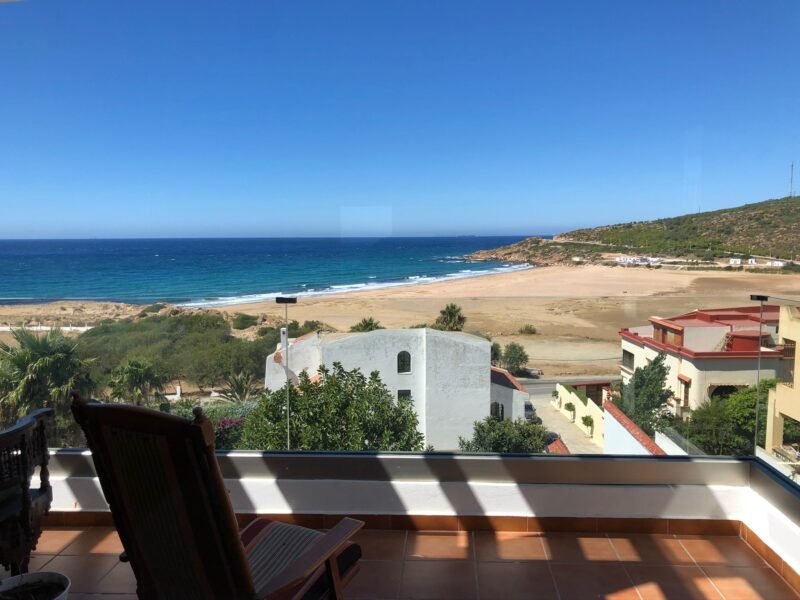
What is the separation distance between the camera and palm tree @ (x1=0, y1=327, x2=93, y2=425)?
2441mm

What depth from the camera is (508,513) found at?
7.82 feet

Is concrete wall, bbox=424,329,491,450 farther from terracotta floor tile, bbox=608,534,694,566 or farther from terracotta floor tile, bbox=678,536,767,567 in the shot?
terracotta floor tile, bbox=678,536,767,567

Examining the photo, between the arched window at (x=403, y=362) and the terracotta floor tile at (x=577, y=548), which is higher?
the arched window at (x=403, y=362)

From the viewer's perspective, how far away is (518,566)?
2.12 meters

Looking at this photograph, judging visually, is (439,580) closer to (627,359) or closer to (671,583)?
(671,583)

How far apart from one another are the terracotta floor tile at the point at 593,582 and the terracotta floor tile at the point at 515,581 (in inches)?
1.7

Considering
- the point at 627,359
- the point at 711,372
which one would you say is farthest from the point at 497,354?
the point at 711,372

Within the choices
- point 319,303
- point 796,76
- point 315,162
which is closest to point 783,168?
point 796,76

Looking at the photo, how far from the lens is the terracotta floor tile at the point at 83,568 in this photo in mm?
2027

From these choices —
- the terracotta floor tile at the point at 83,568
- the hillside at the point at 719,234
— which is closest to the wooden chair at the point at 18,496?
the terracotta floor tile at the point at 83,568

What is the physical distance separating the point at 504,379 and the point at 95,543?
6.34 ft

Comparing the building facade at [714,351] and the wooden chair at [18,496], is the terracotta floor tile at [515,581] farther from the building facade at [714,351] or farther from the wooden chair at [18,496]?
the wooden chair at [18,496]

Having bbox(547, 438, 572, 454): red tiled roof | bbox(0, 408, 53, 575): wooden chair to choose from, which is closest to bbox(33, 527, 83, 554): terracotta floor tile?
bbox(0, 408, 53, 575): wooden chair

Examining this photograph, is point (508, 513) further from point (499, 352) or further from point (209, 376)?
point (209, 376)
